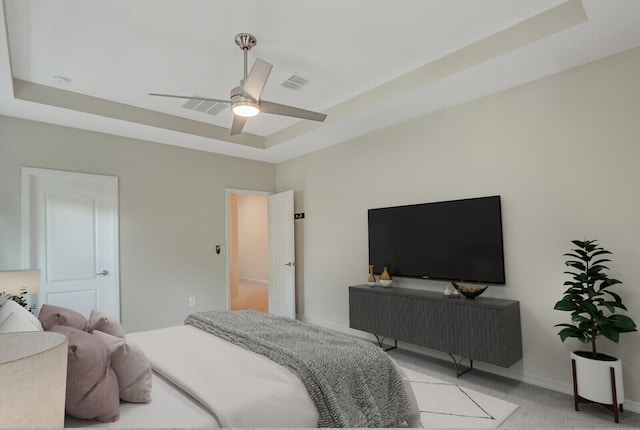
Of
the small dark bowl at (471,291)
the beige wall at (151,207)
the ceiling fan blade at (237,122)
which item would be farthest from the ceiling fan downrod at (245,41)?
the small dark bowl at (471,291)

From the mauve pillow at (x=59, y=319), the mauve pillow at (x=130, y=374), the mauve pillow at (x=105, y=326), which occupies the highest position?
the mauve pillow at (x=59, y=319)

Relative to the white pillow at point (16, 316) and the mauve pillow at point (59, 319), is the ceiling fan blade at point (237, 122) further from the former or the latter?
the white pillow at point (16, 316)

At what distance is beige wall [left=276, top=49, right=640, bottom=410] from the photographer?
2.72 metres

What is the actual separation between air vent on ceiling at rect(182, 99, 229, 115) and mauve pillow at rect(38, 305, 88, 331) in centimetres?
249

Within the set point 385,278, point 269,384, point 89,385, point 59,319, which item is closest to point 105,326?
point 59,319

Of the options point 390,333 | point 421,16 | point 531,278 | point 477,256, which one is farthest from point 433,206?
point 421,16

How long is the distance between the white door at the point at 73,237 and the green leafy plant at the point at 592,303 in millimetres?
4693

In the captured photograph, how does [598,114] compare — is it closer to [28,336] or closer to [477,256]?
[477,256]

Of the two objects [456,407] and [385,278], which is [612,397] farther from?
[385,278]

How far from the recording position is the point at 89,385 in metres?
1.50

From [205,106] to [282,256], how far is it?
8.61 feet

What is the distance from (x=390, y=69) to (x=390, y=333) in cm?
267

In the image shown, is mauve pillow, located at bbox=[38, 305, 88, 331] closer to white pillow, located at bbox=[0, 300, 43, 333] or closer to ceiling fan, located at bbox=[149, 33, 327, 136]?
white pillow, located at bbox=[0, 300, 43, 333]

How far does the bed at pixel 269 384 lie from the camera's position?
64.8 inches
